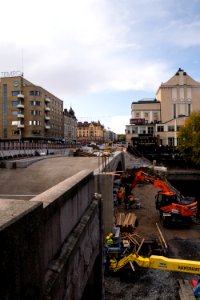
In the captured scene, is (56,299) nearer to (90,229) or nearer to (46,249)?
(46,249)

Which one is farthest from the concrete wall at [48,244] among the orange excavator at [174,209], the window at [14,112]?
the window at [14,112]

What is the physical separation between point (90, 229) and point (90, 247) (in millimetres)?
433

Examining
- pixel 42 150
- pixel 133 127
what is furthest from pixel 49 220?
pixel 133 127

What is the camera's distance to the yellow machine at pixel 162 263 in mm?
10453

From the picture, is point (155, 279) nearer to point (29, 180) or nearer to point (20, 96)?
point (29, 180)

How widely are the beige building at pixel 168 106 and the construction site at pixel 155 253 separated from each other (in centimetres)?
6199

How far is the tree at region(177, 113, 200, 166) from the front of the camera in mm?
62594

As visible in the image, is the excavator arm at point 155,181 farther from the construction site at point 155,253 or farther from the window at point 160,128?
the window at point 160,128

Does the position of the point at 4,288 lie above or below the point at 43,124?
below

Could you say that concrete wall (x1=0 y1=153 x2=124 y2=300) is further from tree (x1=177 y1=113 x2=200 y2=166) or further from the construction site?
tree (x1=177 y1=113 x2=200 y2=166)

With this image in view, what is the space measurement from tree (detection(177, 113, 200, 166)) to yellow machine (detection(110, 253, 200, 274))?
52668 mm

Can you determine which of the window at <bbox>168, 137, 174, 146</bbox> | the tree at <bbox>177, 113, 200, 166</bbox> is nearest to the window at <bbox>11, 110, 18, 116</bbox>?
the tree at <bbox>177, 113, 200, 166</bbox>

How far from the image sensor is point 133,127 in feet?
294

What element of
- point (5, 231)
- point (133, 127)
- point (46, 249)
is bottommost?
point (46, 249)
